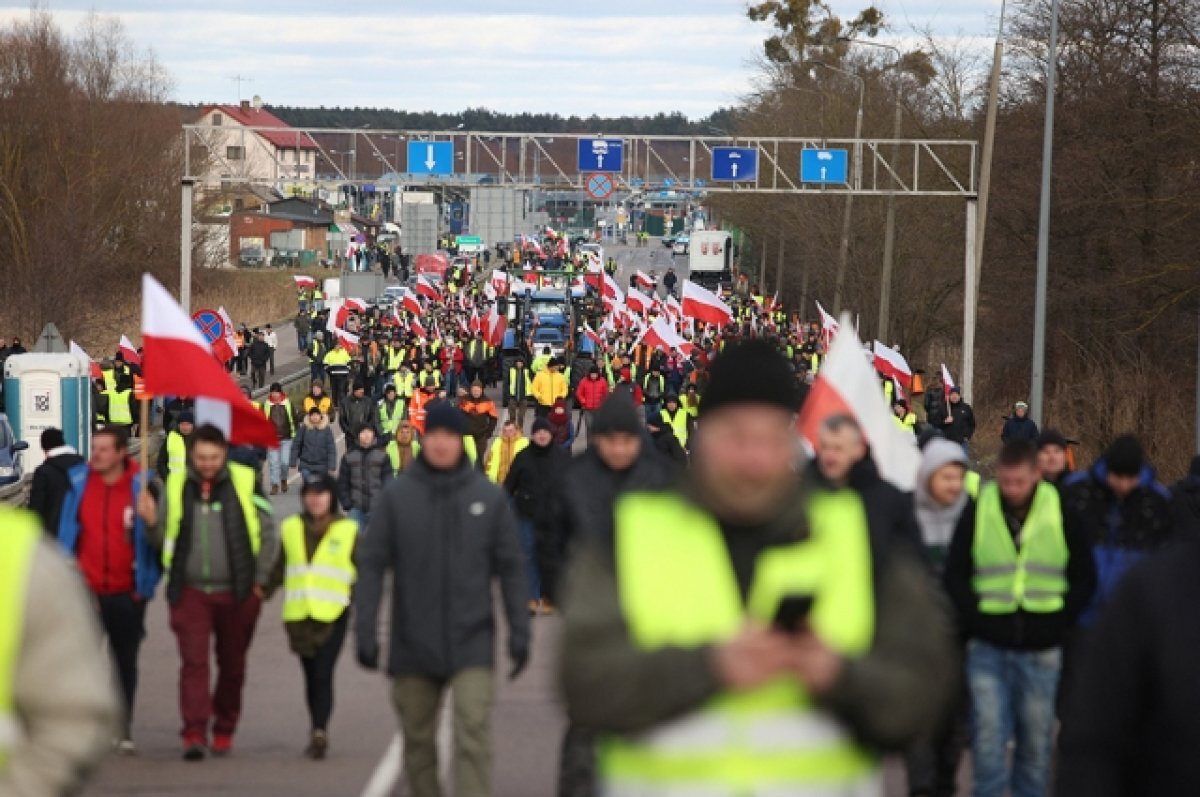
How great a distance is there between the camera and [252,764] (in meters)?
11.7

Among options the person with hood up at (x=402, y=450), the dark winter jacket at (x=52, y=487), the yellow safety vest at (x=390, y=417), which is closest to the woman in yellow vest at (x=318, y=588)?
the dark winter jacket at (x=52, y=487)

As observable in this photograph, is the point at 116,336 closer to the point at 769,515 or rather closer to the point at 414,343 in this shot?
the point at 414,343

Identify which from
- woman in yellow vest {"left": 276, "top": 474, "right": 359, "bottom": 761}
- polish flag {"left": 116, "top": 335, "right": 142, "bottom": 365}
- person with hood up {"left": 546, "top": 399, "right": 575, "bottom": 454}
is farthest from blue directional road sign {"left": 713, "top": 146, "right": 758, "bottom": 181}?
woman in yellow vest {"left": 276, "top": 474, "right": 359, "bottom": 761}

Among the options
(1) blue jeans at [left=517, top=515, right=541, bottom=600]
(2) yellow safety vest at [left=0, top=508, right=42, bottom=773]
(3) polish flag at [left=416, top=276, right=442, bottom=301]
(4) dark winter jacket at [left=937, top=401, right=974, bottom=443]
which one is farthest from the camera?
(3) polish flag at [left=416, top=276, right=442, bottom=301]

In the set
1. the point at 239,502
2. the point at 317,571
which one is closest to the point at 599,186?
the point at 317,571

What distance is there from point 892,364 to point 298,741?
66.3 ft

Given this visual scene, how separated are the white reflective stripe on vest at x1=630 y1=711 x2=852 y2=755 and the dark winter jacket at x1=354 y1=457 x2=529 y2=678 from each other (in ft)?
17.2

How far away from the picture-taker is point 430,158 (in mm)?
47188

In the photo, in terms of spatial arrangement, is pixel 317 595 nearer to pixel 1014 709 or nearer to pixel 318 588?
pixel 318 588

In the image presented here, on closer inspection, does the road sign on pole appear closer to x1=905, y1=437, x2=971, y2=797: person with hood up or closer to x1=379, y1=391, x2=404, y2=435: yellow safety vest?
x1=379, y1=391, x2=404, y2=435: yellow safety vest

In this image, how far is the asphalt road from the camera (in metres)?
11.1

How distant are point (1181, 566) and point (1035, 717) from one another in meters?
5.22

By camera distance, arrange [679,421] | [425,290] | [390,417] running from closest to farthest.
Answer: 1. [679,421]
2. [390,417]
3. [425,290]

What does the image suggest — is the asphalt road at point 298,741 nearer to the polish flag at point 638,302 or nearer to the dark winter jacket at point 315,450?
the dark winter jacket at point 315,450
